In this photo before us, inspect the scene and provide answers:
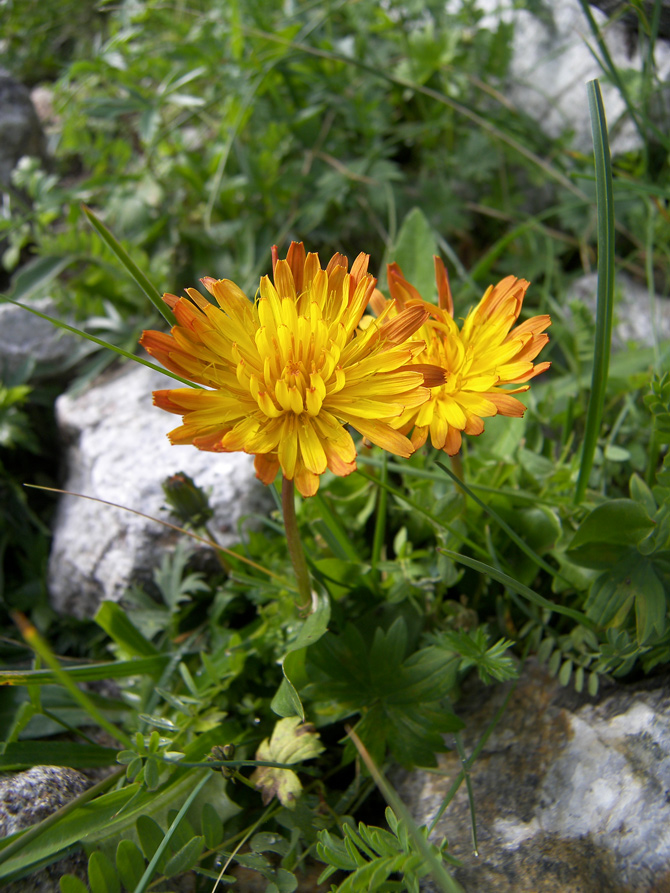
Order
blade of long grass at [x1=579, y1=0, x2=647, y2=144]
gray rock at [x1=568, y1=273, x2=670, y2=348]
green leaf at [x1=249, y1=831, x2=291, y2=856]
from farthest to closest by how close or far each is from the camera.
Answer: gray rock at [x1=568, y1=273, x2=670, y2=348], blade of long grass at [x1=579, y1=0, x2=647, y2=144], green leaf at [x1=249, y1=831, x2=291, y2=856]

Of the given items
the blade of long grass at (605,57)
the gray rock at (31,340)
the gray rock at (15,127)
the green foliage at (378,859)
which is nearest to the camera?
the green foliage at (378,859)

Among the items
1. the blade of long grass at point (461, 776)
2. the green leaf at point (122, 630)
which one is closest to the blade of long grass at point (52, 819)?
the green leaf at point (122, 630)

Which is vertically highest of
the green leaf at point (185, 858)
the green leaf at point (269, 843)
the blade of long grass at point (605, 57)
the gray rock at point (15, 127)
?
the blade of long grass at point (605, 57)

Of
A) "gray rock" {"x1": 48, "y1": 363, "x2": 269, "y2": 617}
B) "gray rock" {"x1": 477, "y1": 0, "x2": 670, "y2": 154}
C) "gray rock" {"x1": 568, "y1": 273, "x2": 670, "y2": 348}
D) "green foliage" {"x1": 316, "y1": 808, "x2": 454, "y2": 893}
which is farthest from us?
"gray rock" {"x1": 477, "y1": 0, "x2": 670, "y2": 154}

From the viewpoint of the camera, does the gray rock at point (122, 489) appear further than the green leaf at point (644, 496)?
Yes

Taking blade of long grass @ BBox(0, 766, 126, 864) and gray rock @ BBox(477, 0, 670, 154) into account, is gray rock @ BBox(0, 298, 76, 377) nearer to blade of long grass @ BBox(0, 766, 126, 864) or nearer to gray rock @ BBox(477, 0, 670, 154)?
blade of long grass @ BBox(0, 766, 126, 864)

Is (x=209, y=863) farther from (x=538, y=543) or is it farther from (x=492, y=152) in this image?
(x=492, y=152)

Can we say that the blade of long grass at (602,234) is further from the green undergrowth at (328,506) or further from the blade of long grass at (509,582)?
the blade of long grass at (509,582)

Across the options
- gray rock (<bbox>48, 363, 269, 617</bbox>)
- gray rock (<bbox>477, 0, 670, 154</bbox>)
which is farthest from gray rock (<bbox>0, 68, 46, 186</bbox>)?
gray rock (<bbox>477, 0, 670, 154</bbox>)
